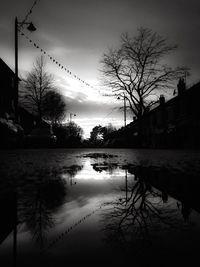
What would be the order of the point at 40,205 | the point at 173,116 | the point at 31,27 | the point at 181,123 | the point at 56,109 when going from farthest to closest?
1. the point at 56,109
2. the point at 173,116
3. the point at 181,123
4. the point at 31,27
5. the point at 40,205

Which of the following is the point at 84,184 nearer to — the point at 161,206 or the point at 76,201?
the point at 76,201

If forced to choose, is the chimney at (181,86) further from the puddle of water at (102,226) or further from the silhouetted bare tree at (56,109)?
the puddle of water at (102,226)


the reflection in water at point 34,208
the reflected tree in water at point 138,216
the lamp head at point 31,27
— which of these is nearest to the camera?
the reflected tree in water at point 138,216

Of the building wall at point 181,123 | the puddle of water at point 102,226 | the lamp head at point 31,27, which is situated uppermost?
the lamp head at point 31,27

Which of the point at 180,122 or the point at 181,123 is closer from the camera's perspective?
the point at 181,123

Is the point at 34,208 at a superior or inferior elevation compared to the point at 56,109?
inferior

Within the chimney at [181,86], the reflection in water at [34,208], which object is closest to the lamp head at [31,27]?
the reflection in water at [34,208]

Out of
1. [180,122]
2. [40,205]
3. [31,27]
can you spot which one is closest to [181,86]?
[180,122]

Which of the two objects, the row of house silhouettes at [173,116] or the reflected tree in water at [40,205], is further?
the row of house silhouettes at [173,116]

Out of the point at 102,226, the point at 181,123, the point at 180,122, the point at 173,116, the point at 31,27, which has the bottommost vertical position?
the point at 102,226

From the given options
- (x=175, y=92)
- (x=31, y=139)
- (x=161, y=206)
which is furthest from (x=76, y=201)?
(x=175, y=92)

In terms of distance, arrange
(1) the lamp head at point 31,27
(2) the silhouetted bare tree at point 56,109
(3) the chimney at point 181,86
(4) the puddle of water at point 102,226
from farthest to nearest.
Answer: (2) the silhouetted bare tree at point 56,109 → (3) the chimney at point 181,86 → (1) the lamp head at point 31,27 → (4) the puddle of water at point 102,226

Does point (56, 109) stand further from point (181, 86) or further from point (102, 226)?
→ point (102, 226)

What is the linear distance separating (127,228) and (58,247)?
54 cm
